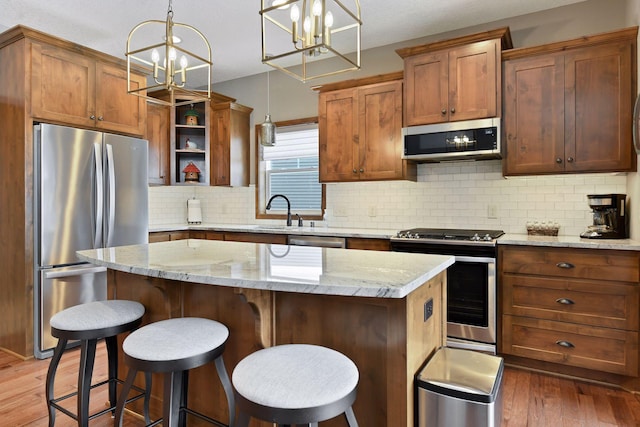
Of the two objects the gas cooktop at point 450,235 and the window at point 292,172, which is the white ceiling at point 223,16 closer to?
the window at point 292,172

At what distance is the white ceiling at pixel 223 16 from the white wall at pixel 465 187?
162 mm

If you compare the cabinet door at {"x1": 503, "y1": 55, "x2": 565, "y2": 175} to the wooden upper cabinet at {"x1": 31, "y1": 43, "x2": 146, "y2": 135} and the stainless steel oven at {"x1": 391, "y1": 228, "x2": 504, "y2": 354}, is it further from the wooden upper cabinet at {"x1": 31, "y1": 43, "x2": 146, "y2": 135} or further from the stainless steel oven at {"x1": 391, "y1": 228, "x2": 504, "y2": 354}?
the wooden upper cabinet at {"x1": 31, "y1": 43, "x2": 146, "y2": 135}

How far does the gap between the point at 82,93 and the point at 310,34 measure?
2.60 m

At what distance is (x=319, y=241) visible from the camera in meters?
3.76

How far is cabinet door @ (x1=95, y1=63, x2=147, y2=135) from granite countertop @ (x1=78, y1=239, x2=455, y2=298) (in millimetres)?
1912

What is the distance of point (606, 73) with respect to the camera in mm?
2859

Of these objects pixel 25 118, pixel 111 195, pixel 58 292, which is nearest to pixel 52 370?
pixel 58 292

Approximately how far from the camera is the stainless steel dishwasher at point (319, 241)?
3656 mm

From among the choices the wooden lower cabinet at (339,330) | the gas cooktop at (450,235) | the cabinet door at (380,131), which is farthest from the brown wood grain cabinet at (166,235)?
the gas cooktop at (450,235)

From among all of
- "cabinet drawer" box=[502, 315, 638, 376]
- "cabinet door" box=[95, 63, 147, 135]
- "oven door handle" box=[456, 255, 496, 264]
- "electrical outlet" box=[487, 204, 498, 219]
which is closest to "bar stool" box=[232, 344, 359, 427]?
"oven door handle" box=[456, 255, 496, 264]

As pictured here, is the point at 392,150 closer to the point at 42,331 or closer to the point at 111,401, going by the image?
the point at 111,401

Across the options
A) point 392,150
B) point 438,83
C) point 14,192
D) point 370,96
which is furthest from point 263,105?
point 14,192

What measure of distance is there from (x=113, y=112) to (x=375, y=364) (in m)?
3.34

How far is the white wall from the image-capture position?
10.5 feet
